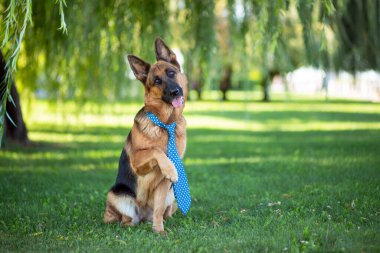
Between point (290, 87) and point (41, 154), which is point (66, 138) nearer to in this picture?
point (41, 154)

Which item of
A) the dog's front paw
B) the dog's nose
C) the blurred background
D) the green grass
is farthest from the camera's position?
the blurred background

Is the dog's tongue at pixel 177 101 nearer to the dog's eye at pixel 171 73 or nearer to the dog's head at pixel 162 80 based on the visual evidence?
the dog's head at pixel 162 80

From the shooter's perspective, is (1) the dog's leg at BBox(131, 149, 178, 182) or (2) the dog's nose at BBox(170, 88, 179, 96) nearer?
(1) the dog's leg at BBox(131, 149, 178, 182)

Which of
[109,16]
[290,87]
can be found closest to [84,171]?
[109,16]

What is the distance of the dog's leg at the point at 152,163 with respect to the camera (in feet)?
15.3

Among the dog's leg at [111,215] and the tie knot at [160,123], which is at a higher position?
the tie knot at [160,123]

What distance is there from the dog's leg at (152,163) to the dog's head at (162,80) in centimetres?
50

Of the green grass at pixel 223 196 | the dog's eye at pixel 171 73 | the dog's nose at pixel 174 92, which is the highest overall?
the dog's eye at pixel 171 73

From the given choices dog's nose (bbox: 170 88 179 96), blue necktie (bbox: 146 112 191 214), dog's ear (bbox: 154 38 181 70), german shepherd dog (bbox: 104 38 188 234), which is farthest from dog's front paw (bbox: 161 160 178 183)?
dog's ear (bbox: 154 38 181 70)

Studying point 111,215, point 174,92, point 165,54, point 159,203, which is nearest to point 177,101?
point 174,92

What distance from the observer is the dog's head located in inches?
190

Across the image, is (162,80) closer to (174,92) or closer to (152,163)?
(174,92)

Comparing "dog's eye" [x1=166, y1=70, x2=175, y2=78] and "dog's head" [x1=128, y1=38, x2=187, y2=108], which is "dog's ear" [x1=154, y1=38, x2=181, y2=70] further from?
"dog's eye" [x1=166, y1=70, x2=175, y2=78]

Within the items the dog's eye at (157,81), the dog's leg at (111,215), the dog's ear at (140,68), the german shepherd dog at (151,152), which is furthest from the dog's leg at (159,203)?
the dog's ear at (140,68)
